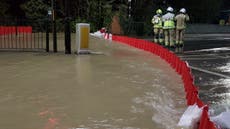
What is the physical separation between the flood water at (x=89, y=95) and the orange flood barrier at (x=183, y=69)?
26 cm

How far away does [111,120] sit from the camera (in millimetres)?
7621

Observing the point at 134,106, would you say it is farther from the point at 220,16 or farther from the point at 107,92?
the point at 220,16

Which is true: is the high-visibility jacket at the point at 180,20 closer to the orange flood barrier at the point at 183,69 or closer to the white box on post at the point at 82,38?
the orange flood barrier at the point at 183,69

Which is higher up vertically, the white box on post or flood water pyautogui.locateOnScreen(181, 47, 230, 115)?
the white box on post

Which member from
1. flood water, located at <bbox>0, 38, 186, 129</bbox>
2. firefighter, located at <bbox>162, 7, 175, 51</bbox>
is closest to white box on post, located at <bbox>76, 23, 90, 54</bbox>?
flood water, located at <bbox>0, 38, 186, 129</bbox>

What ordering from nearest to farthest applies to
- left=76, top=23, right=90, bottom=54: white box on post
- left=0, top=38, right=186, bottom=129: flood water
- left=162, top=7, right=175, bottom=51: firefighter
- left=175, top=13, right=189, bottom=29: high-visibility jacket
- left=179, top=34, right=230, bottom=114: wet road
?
left=0, top=38, right=186, bottom=129: flood water → left=179, top=34, right=230, bottom=114: wet road → left=76, top=23, right=90, bottom=54: white box on post → left=175, top=13, right=189, bottom=29: high-visibility jacket → left=162, top=7, right=175, bottom=51: firefighter

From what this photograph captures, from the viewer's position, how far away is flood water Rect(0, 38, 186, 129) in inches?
298

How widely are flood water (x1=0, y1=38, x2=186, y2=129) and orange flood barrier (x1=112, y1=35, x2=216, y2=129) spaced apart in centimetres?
26

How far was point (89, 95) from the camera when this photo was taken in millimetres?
9641

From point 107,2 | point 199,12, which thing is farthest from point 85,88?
point 199,12

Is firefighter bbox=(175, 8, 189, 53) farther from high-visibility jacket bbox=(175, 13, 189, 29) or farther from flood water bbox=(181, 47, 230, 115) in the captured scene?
flood water bbox=(181, 47, 230, 115)

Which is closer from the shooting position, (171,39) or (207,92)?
(207,92)

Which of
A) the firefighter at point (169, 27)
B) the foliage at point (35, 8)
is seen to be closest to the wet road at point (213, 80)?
the firefighter at point (169, 27)

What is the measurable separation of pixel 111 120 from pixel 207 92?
367 centimetres
